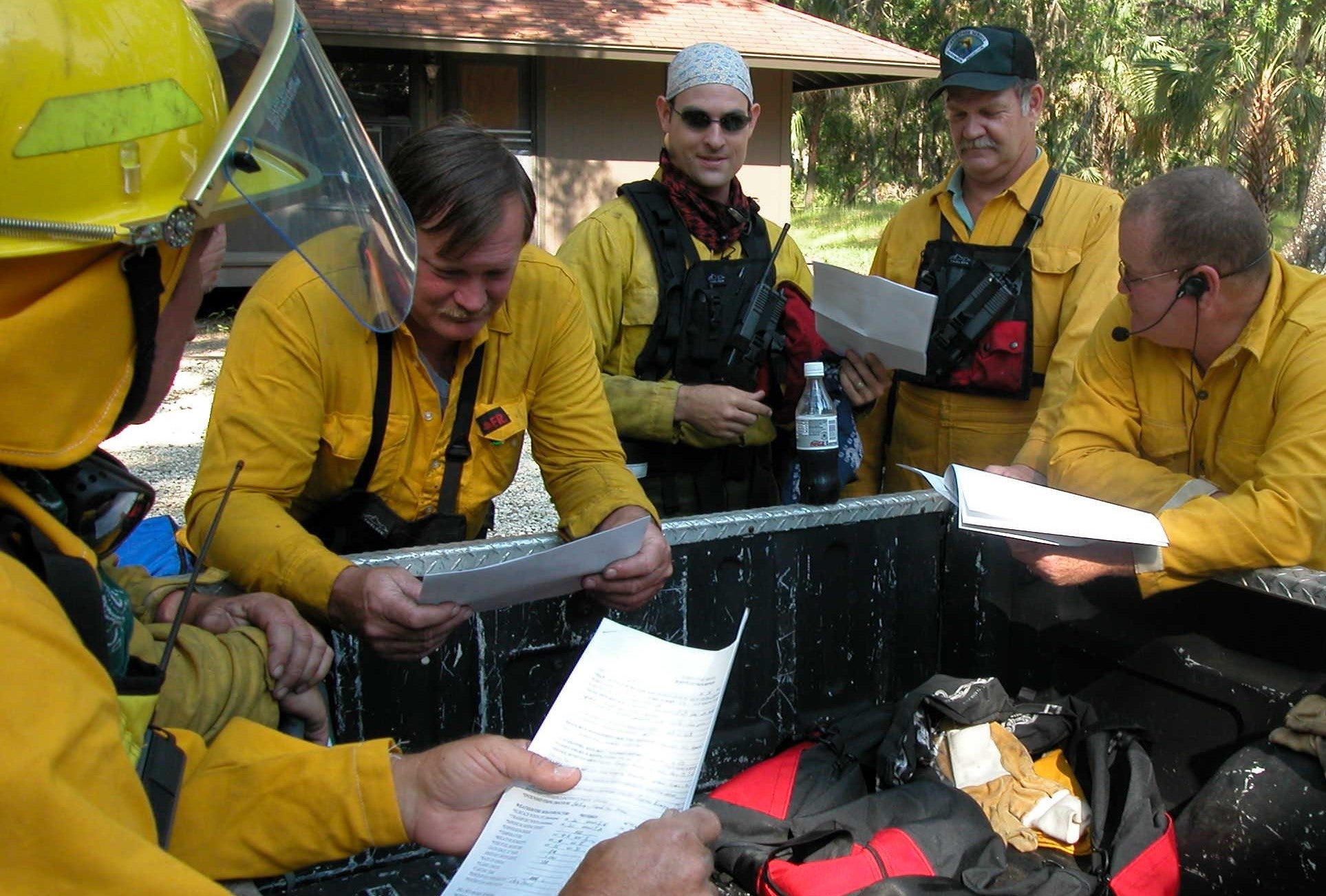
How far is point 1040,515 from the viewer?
8.09 feet

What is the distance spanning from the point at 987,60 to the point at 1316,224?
10.7m

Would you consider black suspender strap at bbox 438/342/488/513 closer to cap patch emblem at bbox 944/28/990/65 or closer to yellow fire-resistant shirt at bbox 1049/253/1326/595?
yellow fire-resistant shirt at bbox 1049/253/1326/595

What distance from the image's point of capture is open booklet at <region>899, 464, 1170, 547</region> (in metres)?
2.43

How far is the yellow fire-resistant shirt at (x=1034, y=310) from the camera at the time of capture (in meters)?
3.55

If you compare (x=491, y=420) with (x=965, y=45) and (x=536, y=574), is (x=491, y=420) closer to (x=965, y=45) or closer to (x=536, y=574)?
(x=536, y=574)

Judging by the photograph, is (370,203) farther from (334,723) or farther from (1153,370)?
(1153,370)

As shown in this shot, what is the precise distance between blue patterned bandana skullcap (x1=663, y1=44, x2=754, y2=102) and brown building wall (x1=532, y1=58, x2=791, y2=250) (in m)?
10.7

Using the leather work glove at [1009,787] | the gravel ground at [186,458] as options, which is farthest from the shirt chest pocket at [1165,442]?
the gravel ground at [186,458]

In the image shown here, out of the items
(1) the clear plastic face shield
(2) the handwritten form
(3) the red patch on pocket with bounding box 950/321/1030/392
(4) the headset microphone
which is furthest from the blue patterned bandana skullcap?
(2) the handwritten form

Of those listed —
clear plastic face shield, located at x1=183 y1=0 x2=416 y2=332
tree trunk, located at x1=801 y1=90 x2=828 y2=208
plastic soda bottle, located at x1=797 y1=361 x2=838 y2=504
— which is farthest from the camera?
tree trunk, located at x1=801 y1=90 x2=828 y2=208

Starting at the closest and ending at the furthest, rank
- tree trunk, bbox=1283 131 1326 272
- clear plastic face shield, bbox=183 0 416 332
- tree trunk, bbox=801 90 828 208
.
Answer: clear plastic face shield, bbox=183 0 416 332
tree trunk, bbox=1283 131 1326 272
tree trunk, bbox=801 90 828 208

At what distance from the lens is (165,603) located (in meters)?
2.11

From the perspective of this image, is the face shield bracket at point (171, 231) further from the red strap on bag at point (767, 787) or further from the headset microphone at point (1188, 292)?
the headset microphone at point (1188, 292)

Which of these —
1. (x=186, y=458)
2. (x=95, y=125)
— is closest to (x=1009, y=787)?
(x=95, y=125)
